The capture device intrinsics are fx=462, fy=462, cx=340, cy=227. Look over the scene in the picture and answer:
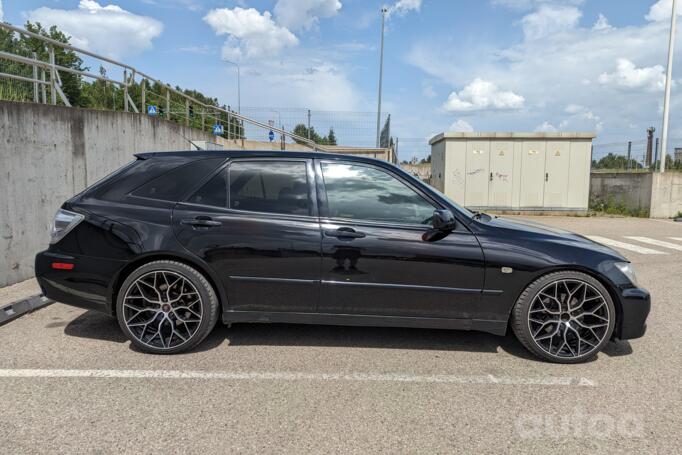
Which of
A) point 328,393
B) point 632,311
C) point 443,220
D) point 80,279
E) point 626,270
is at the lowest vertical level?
point 328,393

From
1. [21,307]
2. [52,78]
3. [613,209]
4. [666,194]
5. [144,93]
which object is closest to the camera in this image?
[21,307]

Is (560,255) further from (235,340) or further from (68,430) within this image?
(68,430)

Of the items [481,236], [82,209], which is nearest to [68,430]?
[82,209]

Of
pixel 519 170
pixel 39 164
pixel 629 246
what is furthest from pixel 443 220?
pixel 519 170

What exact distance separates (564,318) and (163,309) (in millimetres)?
3172

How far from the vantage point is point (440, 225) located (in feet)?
11.5

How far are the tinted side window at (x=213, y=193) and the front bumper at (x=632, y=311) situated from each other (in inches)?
127

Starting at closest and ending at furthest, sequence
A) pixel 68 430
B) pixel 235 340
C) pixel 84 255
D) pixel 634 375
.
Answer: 1. pixel 68 430
2. pixel 634 375
3. pixel 84 255
4. pixel 235 340

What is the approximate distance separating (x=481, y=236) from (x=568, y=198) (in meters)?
14.6

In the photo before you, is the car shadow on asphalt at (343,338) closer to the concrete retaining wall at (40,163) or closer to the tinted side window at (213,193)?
the tinted side window at (213,193)

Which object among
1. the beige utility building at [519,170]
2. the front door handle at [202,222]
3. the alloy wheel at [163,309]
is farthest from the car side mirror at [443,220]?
the beige utility building at [519,170]

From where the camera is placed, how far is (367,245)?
357 cm

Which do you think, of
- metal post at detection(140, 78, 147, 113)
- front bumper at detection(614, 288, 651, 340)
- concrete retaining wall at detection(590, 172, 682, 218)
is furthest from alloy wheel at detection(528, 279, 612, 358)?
concrete retaining wall at detection(590, 172, 682, 218)

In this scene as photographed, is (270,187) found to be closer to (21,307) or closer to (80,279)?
(80,279)
